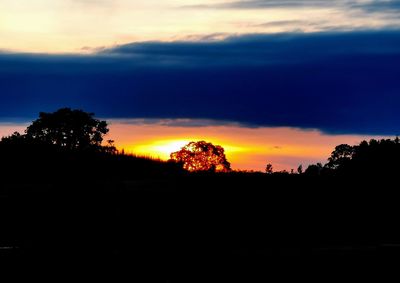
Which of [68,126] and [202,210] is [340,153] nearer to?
[68,126]

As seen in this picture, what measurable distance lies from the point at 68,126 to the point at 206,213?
43641 mm

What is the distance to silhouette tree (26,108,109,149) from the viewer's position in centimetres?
5312

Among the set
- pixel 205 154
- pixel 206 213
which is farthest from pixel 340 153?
pixel 206 213

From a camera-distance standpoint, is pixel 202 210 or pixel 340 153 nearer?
pixel 202 210

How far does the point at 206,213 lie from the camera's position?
15.3 metres

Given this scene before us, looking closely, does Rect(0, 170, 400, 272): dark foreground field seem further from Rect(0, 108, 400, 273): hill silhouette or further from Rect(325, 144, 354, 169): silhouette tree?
Rect(325, 144, 354, 169): silhouette tree

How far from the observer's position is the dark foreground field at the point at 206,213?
1363cm

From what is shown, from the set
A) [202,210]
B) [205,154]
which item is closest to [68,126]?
[205,154]

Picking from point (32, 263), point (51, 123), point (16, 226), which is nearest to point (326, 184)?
point (16, 226)

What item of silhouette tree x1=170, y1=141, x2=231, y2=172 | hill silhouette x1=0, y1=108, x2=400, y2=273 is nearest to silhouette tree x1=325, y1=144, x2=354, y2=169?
silhouette tree x1=170, y1=141, x2=231, y2=172

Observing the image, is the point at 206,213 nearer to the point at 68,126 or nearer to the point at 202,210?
the point at 202,210

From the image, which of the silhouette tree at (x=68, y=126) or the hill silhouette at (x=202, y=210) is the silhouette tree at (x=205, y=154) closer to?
the silhouette tree at (x=68, y=126)

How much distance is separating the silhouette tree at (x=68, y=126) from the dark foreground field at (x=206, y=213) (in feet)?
120

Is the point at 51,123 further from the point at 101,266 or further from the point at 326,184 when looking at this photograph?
the point at 101,266
